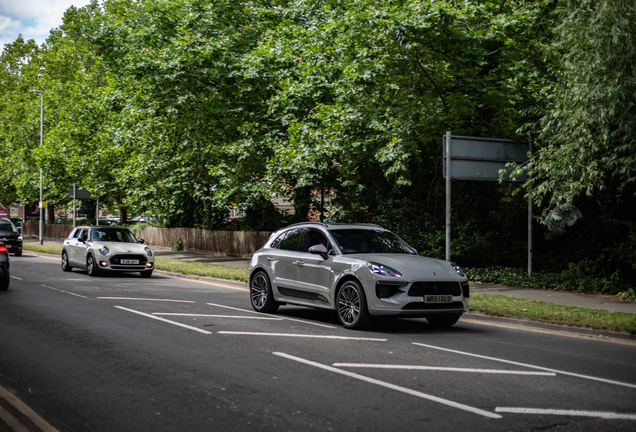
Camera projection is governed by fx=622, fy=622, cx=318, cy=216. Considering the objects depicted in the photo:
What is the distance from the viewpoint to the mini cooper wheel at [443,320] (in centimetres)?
1027

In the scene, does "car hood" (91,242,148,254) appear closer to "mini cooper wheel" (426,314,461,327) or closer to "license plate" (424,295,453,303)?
"mini cooper wheel" (426,314,461,327)

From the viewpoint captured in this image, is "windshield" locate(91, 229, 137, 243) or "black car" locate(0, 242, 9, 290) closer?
"black car" locate(0, 242, 9, 290)

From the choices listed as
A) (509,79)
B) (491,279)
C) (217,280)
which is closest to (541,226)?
(491,279)

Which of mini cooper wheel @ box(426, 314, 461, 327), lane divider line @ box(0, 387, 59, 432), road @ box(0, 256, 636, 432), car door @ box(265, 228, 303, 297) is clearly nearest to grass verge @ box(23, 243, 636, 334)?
road @ box(0, 256, 636, 432)

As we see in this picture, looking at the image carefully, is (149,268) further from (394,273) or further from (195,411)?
(195,411)

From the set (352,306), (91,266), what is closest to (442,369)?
(352,306)

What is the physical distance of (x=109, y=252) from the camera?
19.8 m

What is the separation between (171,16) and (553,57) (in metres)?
14.6

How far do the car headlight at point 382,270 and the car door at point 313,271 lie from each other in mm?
872

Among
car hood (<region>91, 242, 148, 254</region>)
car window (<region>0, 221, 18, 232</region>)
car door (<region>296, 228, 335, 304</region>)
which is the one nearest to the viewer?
car door (<region>296, 228, 335, 304</region>)

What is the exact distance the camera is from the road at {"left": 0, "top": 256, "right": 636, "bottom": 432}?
516 centimetres

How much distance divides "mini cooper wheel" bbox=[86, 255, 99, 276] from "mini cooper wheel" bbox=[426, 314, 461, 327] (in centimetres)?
1296

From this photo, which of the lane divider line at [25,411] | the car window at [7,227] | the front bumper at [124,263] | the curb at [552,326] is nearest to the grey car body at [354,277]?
the curb at [552,326]

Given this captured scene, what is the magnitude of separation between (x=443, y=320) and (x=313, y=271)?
234cm
